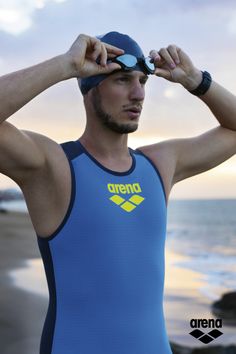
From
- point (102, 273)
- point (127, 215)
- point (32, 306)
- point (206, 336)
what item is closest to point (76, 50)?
point (127, 215)

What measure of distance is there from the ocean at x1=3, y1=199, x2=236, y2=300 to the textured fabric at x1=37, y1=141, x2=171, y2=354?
32.4 feet

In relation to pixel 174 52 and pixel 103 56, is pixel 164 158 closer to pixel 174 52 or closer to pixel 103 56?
pixel 174 52

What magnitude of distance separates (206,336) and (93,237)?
2417 millimetres

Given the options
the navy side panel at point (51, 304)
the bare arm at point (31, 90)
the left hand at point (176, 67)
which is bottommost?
the navy side panel at point (51, 304)

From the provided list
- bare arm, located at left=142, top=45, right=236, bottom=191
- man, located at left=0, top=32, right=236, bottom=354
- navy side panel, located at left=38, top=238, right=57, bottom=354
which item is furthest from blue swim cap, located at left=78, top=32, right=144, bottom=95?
navy side panel, located at left=38, top=238, right=57, bottom=354

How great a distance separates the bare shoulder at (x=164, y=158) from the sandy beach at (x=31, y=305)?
5.38m

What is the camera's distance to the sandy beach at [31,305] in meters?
9.37

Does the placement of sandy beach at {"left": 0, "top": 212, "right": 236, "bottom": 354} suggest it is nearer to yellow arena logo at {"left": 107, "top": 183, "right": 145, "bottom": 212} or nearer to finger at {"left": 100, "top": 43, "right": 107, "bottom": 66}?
yellow arena logo at {"left": 107, "top": 183, "right": 145, "bottom": 212}

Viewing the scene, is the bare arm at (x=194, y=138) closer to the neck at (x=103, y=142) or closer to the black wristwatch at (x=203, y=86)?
the black wristwatch at (x=203, y=86)

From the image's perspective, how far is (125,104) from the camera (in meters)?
3.42

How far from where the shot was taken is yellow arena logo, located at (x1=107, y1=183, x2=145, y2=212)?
3.40m

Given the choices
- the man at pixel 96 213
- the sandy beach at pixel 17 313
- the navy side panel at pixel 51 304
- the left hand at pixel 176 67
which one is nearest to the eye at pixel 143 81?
the man at pixel 96 213

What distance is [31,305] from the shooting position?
11.6 meters

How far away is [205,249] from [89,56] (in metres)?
34.5
